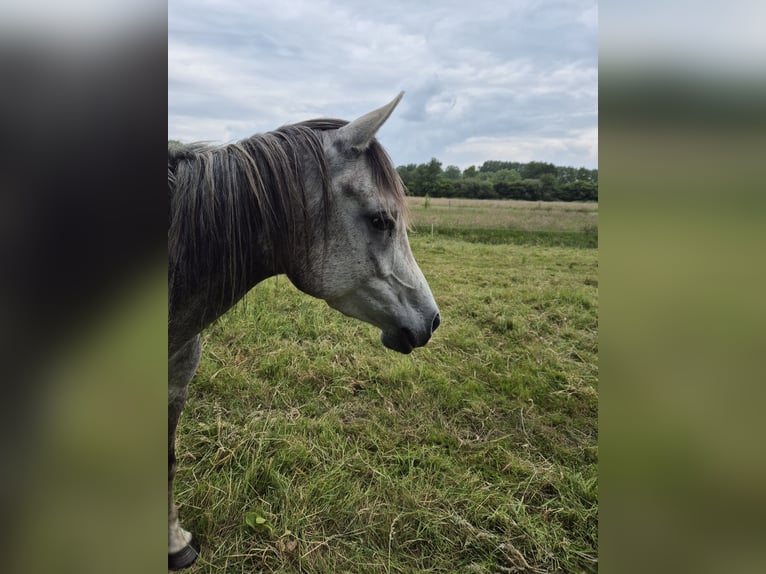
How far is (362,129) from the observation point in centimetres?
103

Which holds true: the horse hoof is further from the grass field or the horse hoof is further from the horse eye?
the horse eye

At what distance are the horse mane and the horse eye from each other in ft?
0.18

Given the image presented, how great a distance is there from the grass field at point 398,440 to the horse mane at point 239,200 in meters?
0.66

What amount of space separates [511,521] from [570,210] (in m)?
2.14

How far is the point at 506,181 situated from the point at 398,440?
1921 mm

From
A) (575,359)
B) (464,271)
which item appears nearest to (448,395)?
(575,359)

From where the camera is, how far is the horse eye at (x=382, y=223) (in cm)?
108

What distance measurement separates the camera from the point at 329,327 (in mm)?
2559
